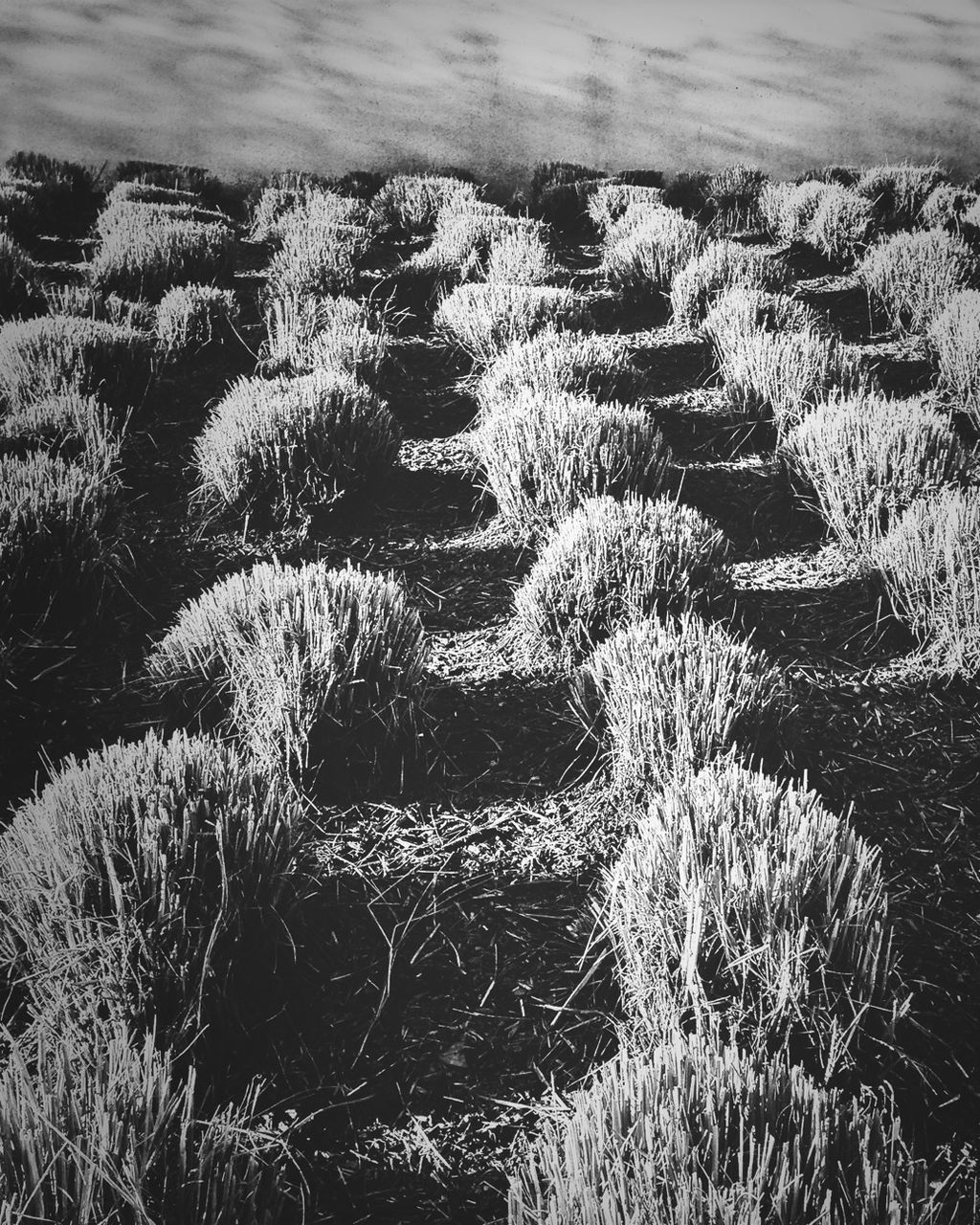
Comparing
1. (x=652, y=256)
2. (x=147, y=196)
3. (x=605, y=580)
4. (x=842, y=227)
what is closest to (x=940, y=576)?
(x=605, y=580)

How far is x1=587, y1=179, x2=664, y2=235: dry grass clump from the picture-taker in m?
6.61

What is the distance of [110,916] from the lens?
118 centimetres

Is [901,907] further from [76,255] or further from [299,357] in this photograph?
[76,255]

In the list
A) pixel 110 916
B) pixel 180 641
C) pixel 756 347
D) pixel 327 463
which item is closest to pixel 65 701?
pixel 180 641

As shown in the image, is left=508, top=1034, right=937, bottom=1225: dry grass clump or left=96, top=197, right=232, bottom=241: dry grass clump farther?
left=96, top=197, right=232, bottom=241: dry grass clump

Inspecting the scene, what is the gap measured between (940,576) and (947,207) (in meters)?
5.41

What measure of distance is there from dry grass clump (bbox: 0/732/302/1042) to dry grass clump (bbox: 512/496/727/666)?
3.16 ft

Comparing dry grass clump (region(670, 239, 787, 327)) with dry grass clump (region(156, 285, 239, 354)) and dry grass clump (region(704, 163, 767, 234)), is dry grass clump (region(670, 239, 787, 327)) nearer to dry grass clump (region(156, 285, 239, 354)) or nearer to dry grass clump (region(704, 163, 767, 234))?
dry grass clump (region(704, 163, 767, 234))

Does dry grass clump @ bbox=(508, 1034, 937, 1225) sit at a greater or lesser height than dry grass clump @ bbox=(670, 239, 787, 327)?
lesser

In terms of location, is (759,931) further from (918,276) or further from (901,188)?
(901,188)

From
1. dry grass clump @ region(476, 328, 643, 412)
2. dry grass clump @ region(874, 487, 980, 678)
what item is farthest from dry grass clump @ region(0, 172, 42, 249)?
dry grass clump @ region(874, 487, 980, 678)

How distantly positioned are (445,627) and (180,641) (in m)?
0.77

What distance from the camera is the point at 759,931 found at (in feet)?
4.01

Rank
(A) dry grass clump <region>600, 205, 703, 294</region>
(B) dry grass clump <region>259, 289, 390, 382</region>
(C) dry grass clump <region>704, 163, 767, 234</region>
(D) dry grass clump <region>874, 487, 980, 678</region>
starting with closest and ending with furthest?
1. (D) dry grass clump <region>874, 487, 980, 678</region>
2. (B) dry grass clump <region>259, 289, 390, 382</region>
3. (A) dry grass clump <region>600, 205, 703, 294</region>
4. (C) dry grass clump <region>704, 163, 767, 234</region>
